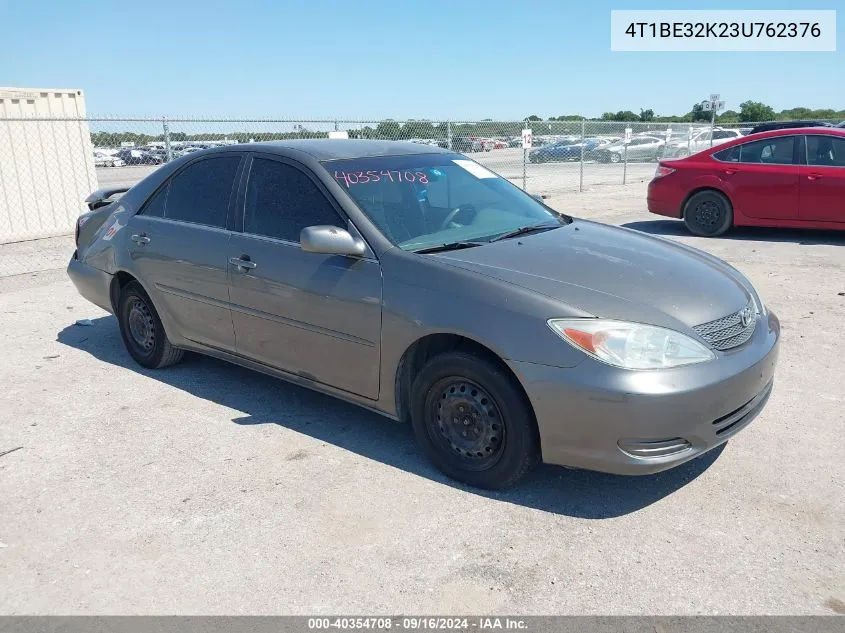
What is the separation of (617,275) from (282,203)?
1968 millimetres

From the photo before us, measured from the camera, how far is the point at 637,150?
93.6 feet

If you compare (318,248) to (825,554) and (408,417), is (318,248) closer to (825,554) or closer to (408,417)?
(408,417)

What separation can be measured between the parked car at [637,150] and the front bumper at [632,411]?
2448cm

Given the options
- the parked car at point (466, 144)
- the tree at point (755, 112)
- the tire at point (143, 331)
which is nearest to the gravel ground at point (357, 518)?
the tire at point (143, 331)

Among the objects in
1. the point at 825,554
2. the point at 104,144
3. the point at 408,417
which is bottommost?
the point at 825,554

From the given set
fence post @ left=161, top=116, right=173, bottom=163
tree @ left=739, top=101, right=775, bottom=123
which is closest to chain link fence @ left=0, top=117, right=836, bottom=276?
fence post @ left=161, top=116, right=173, bottom=163

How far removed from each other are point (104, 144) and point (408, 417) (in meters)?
11.0

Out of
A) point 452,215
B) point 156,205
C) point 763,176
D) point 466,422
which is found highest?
point 156,205

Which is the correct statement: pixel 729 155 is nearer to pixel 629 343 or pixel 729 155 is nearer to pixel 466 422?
pixel 629 343

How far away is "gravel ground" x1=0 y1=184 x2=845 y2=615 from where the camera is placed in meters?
2.79

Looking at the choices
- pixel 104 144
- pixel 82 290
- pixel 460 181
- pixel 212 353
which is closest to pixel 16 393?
pixel 82 290

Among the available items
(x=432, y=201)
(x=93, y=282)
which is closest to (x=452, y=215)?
(x=432, y=201)

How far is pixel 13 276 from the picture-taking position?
887 centimetres

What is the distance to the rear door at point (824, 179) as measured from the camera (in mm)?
9289
